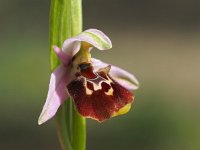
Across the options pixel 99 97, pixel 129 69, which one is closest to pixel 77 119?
pixel 99 97

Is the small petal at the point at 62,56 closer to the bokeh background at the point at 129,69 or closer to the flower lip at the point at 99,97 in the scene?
the flower lip at the point at 99,97

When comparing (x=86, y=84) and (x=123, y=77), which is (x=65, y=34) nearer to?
(x=86, y=84)

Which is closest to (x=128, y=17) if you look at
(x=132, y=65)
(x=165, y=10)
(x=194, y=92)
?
(x=165, y=10)

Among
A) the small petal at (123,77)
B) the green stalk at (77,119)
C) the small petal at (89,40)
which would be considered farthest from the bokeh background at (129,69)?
the small petal at (89,40)

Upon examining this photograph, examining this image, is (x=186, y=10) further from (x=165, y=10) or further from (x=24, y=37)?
(x=24, y=37)

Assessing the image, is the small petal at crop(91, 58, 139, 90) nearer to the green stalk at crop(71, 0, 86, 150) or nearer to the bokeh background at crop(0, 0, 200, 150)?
the green stalk at crop(71, 0, 86, 150)

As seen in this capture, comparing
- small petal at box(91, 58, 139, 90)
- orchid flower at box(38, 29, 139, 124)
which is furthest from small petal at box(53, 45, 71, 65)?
small petal at box(91, 58, 139, 90)
